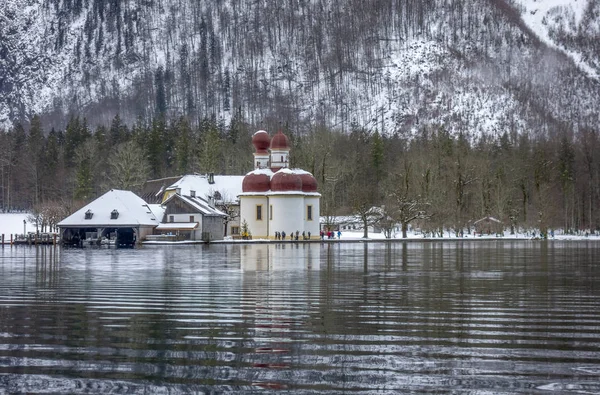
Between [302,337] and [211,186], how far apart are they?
8451 cm

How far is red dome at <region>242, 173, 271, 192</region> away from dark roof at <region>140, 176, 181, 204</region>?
50.8 ft

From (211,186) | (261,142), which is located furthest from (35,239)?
(261,142)

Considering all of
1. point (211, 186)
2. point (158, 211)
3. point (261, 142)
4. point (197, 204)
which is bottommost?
→ point (158, 211)

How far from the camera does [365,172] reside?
129 metres

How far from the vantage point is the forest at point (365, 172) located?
95500mm

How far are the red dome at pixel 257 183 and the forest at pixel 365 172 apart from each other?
9617mm

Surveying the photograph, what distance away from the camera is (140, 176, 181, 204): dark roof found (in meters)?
99.6

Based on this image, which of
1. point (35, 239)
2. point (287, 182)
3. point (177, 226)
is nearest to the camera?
point (35, 239)

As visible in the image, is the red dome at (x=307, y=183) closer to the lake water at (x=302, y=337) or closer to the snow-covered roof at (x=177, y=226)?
the snow-covered roof at (x=177, y=226)

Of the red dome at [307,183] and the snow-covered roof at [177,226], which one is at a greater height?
the red dome at [307,183]

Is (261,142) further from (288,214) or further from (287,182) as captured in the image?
(288,214)

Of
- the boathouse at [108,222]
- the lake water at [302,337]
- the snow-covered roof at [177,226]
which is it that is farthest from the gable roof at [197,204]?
the lake water at [302,337]

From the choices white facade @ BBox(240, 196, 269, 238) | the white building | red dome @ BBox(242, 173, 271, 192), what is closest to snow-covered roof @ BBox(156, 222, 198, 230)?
white facade @ BBox(240, 196, 269, 238)

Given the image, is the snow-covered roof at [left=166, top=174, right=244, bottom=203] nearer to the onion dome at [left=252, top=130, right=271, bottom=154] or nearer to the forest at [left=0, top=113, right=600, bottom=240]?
the onion dome at [left=252, top=130, right=271, bottom=154]
